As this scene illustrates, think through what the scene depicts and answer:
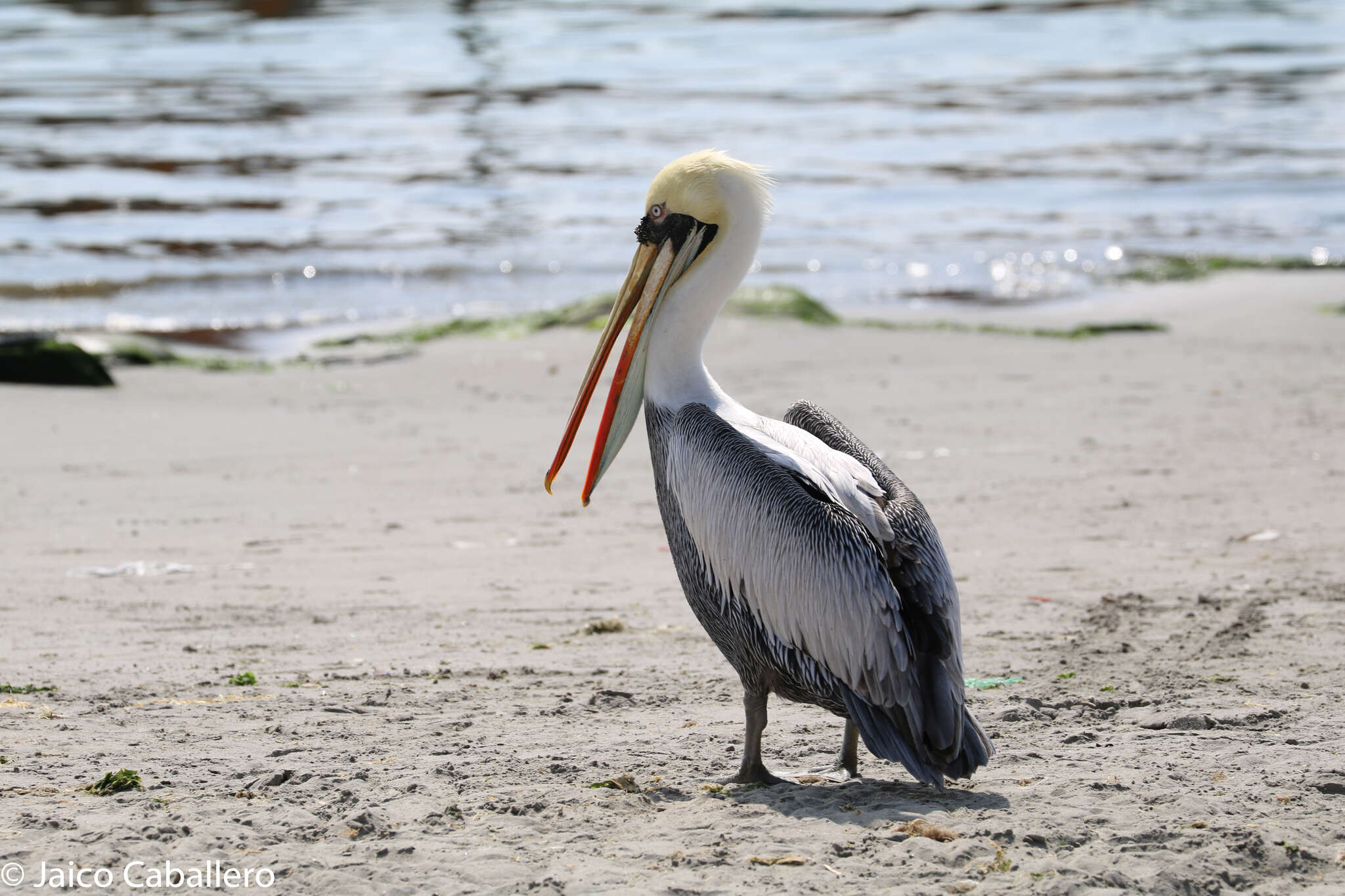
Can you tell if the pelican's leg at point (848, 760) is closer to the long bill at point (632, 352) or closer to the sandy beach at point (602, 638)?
the sandy beach at point (602, 638)

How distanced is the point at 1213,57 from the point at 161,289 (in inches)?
1015

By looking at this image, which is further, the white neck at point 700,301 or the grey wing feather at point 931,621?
the white neck at point 700,301

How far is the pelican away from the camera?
12.2ft

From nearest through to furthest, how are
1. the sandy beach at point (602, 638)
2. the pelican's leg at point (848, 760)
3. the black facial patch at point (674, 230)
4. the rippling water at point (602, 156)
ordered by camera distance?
the sandy beach at point (602, 638)
the pelican's leg at point (848, 760)
the black facial patch at point (674, 230)
the rippling water at point (602, 156)

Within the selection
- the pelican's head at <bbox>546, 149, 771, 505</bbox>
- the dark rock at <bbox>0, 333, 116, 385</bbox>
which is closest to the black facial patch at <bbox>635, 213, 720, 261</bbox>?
the pelican's head at <bbox>546, 149, 771, 505</bbox>

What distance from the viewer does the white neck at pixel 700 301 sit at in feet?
14.1

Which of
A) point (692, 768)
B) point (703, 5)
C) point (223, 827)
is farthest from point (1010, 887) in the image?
point (703, 5)

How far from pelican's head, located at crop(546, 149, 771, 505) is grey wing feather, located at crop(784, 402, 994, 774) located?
3.06 feet

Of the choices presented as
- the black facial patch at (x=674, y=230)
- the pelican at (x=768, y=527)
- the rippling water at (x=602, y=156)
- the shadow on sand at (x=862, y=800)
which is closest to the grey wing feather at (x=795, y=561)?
the pelican at (x=768, y=527)

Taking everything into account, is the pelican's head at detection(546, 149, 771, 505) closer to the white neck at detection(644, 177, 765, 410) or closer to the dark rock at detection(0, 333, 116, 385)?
the white neck at detection(644, 177, 765, 410)

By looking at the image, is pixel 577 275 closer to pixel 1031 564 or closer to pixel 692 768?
pixel 1031 564

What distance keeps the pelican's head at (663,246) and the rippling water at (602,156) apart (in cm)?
1049

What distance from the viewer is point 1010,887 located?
123 inches

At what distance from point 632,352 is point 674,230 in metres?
0.40
